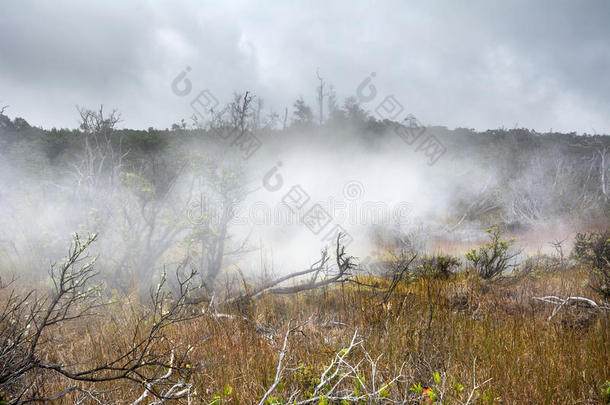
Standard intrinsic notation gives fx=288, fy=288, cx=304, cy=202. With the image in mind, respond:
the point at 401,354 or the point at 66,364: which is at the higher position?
the point at 401,354

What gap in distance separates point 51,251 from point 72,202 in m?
1.33

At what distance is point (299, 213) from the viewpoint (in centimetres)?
1470

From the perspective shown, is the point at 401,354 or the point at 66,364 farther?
the point at 66,364

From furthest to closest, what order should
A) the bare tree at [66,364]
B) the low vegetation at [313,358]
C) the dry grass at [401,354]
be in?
1. the dry grass at [401,354]
2. the low vegetation at [313,358]
3. the bare tree at [66,364]

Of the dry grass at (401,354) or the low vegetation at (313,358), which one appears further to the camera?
the dry grass at (401,354)

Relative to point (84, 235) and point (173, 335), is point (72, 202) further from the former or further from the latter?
point (173, 335)

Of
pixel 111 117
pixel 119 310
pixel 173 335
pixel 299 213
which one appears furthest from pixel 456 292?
pixel 299 213

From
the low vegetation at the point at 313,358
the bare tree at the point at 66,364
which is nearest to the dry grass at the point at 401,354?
the low vegetation at the point at 313,358

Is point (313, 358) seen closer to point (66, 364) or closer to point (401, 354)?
point (401, 354)

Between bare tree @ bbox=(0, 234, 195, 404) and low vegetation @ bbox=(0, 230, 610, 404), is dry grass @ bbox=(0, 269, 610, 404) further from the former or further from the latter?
bare tree @ bbox=(0, 234, 195, 404)

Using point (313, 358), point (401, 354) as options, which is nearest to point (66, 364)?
point (313, 358)

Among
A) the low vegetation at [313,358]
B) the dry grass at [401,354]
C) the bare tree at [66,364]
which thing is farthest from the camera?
the dry grass at [401,354]

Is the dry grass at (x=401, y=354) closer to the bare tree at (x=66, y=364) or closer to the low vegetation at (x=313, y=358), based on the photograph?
the low vegetation at (x=313, y=358)

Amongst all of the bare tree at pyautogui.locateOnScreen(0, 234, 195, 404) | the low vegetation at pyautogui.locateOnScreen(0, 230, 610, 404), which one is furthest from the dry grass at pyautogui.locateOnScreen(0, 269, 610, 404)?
the bare tree at pyautogui.locateOnScreen(0, 234, 195, 404)
